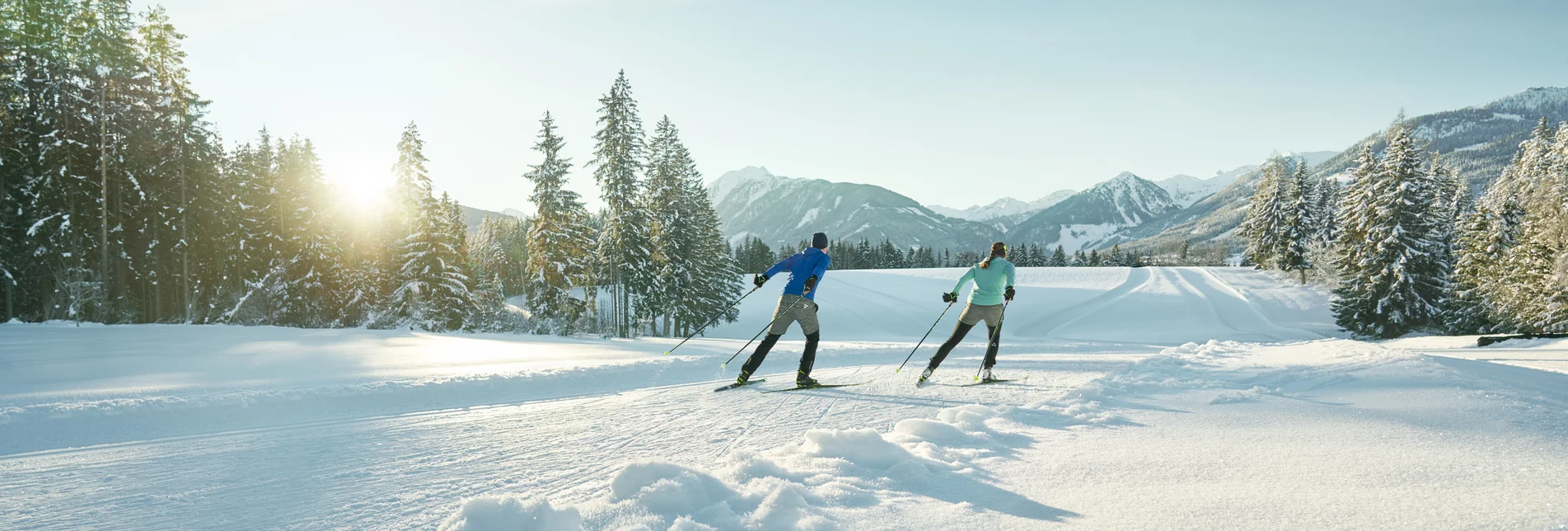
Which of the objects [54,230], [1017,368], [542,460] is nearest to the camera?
[542,460]

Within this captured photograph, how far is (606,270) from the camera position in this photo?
3591cm

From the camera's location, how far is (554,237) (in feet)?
107

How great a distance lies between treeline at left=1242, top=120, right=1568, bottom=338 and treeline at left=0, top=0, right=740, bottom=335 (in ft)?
118

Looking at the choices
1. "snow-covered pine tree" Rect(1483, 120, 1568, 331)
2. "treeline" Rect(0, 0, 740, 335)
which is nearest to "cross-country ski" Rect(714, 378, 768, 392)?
"treeline" Rect(0, 0, 740, 335)

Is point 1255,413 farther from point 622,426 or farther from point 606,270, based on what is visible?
point 606,270

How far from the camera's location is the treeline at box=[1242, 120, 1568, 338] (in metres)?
25.7

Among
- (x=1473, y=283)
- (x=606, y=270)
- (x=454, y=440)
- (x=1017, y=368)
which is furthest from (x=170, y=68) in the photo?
(x=1473, y=283)

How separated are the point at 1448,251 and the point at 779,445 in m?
47.7

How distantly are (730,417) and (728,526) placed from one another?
3.37 m

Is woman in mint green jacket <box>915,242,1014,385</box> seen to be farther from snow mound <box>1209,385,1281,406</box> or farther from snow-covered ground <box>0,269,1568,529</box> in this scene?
snow mound <box>1209,385,1281,406</box>

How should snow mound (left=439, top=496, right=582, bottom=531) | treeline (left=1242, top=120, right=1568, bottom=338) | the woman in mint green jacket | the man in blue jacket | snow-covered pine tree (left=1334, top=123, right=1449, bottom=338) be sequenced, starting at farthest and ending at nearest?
snow-covered pine tree (left=1334, top=123, right=1449, bottom=338), treeline (left=1242, top=120, right=1568, bottom=338), the woman in mint green jacket, the man in blue jacket, snow mound (left=439, top=496, right=582, bottom=531)

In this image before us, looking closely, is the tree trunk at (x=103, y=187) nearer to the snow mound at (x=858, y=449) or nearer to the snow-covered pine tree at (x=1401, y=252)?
the snow mound at (x=858, y=449)

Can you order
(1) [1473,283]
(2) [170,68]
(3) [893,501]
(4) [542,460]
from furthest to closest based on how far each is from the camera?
(1) [1473,283], (2) [170,68], (4) [542,460], (3) [893,501]

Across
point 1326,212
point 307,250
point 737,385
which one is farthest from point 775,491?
point 1326,212
